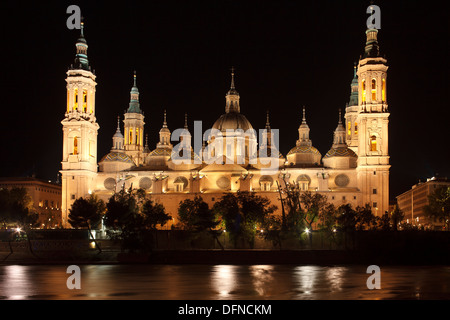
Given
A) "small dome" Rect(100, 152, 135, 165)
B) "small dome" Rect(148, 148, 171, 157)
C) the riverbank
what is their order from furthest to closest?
1. "small dome" Rect(148, 148, 171, 157)
2. "small dome" Rect(100, 152, 135, 165)
3. the riverbank

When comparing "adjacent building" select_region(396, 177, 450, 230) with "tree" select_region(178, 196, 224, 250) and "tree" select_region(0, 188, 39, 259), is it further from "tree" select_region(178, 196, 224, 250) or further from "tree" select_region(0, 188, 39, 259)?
"tree" select_region(0, 188, 39, 259)

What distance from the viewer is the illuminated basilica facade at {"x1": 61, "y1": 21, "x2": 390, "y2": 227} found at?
2913 inches

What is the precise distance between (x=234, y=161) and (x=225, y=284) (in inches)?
2145

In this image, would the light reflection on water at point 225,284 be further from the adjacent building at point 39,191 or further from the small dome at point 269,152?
the adjacent building at point 39,191

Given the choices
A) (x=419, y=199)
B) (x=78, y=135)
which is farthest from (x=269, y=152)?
(x=419, y=199)

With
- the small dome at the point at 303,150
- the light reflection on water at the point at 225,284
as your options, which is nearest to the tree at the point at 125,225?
the light reflection on water at the point at 225,284

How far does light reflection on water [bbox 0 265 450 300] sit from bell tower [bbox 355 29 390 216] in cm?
3582

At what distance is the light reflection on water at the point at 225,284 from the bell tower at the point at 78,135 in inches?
1643

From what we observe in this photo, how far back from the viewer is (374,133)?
7400 centimetres

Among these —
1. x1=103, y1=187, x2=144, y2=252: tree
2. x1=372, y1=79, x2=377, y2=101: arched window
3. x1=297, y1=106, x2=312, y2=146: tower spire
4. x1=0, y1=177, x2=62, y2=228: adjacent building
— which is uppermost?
x1=372, y1=79, x2=377, y2=101: arched window

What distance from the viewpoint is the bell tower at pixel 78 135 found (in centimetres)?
7825

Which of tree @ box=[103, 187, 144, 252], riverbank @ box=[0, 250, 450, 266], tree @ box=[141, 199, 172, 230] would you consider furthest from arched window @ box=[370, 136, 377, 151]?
tree @ box=[103, 187, 144, 252]

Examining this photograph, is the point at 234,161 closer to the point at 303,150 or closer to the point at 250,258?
the point at 303,150

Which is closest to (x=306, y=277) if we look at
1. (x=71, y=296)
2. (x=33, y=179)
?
(x=71, y=296)
